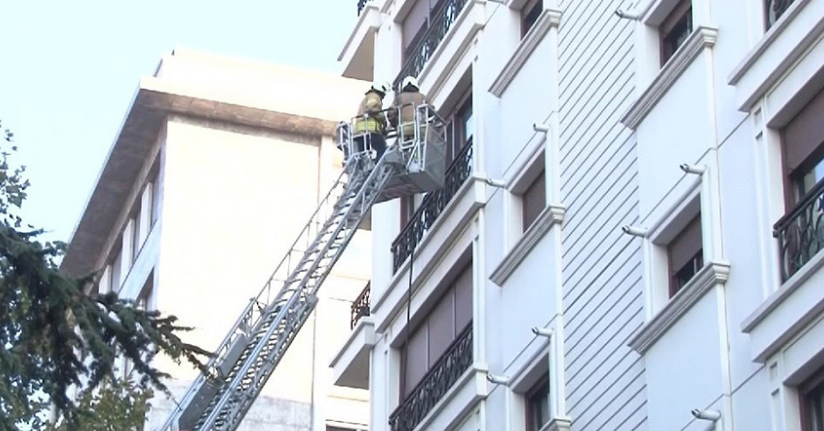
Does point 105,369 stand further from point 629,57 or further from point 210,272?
point 210,272

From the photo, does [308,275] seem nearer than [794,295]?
No

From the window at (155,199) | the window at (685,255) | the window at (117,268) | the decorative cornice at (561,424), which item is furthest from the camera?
the window at (117,268)

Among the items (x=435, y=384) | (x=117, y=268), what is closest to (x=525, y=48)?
(x=435, y=384)

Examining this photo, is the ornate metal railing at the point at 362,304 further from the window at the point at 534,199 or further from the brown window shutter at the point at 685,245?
the brown window shutter at the point at 685,245

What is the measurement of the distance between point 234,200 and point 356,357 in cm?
1623

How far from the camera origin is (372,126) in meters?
30.7

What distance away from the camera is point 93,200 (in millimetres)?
52281

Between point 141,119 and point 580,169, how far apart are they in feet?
81.4

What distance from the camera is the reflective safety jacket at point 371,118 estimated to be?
30594 mm

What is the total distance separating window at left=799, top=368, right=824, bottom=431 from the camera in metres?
19.1

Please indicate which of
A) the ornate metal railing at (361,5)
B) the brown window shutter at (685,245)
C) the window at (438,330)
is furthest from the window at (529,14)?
the ornate metal railing at (361,5)

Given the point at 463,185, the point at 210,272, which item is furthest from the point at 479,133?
the point at 210,272

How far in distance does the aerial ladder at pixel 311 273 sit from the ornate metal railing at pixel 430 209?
19 centimetres

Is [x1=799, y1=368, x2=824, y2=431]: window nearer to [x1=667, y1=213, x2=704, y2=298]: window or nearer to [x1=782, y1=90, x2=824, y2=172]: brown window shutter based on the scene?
[x1=782, y1=90, x2=824, y2=172]: brown window shutter
